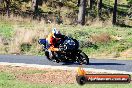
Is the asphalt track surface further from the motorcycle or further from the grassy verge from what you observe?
the grassy verge

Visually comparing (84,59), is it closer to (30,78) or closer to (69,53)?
(69,53)

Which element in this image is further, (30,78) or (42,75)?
(42,75)

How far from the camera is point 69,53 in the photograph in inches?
762

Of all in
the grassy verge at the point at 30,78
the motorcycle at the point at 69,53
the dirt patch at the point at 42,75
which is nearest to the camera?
the grassy verge at the point at 30,78

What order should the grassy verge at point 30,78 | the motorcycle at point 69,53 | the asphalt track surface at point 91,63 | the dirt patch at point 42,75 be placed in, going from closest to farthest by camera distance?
1. the grassy verge at point 30,78
2. the dirt patch at point 42,75
3. the asphalt track surface at point 91,63
4. the motorcycle at point 69,53

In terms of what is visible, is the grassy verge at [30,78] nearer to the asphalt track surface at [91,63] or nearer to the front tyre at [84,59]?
the asphalt track surface at [91,63]

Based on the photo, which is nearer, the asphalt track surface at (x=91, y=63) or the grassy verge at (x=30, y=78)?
the grassy verge at (x=30, y=78)

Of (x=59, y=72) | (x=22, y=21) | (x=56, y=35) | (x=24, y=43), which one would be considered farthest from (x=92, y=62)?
(x=22, y=21)

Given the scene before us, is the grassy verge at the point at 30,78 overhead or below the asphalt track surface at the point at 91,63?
overhead

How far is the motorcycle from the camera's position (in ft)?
62.7

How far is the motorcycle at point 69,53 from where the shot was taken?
19109 mm

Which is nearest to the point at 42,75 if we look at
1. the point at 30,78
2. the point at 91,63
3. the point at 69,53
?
the point at 30,78

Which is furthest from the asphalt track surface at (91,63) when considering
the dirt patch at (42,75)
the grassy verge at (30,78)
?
the grassy verge at (30,78)

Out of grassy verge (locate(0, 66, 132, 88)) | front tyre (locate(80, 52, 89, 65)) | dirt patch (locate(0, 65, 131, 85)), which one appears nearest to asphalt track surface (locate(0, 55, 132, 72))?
front tyre (locate(80, 52, 89, 65))
